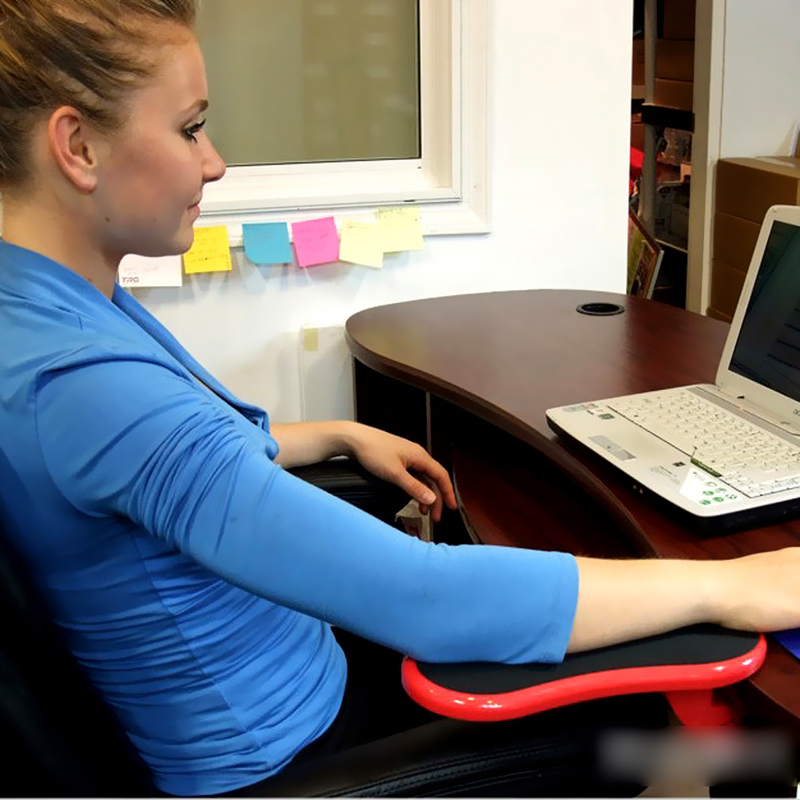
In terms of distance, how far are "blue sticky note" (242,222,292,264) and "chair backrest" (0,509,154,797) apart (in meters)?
1.10

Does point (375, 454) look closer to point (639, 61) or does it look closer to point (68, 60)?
point (68, 60)

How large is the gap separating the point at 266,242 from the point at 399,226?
258 millimetres

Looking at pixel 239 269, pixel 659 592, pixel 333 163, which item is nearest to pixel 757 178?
pixel 333 163

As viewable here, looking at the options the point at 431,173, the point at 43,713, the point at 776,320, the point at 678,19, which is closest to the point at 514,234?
the point at 431,173

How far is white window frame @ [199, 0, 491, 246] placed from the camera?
5.89 feet

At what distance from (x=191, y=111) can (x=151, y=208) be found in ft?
0.31

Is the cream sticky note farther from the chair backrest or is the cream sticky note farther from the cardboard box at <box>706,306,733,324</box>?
the cardboard box at <box>706,306,733,324</box>

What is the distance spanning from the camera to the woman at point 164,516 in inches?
28.6

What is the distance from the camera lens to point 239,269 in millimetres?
1843

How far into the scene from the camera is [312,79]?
187 cm

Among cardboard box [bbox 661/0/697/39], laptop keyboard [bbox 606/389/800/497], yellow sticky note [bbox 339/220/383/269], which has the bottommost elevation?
laptop keyboard [bbox 606/389/800/497]

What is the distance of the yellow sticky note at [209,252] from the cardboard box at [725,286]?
2144 millimetres

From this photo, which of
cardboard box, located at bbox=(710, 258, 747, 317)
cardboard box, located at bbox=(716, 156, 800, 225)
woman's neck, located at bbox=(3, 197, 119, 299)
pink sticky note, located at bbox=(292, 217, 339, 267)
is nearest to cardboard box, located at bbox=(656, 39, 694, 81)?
cardboard box, located at bbox=(716, 156, 800, 225)

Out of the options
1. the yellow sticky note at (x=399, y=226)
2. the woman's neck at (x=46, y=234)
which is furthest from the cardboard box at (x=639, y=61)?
the woman's neck at (x=46, y=234)
